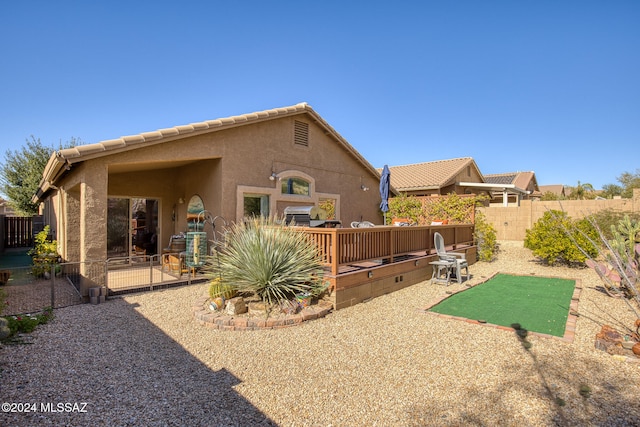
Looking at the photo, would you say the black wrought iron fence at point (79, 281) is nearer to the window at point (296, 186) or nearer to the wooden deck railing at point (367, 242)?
the wooden deck railing at point (367, 242)

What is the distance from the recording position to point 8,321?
5.60m

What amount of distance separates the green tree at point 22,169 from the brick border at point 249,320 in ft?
84.4

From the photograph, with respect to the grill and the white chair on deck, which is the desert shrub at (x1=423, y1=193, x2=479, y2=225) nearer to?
the white chair on deck

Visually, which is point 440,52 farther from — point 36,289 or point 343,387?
point 36,289

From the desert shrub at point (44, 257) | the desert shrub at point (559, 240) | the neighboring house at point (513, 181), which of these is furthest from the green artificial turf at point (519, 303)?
the neighboring house at point (513, 181)

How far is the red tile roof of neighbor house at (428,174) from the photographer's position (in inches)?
806

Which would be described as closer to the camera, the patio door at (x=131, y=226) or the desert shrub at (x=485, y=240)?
the patio door at (x=131, y=226)

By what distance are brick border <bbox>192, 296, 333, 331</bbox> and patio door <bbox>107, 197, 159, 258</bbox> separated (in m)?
7.24

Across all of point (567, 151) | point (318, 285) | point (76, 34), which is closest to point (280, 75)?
point (76, 34)

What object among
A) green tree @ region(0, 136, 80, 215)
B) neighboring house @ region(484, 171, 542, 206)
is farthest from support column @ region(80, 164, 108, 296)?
neighboring house @ region(484, 171, 542, 206)

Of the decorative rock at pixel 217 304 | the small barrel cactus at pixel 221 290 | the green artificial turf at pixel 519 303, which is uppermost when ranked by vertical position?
the small barrel cactus at pixel 221 290

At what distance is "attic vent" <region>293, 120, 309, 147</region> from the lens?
1215 cm

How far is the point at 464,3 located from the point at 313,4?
5200 millimetres

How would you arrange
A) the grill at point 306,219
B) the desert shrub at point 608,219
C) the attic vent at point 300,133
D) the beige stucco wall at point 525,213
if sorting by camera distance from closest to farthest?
the grill at point 306,219 → the attic vent at point 300,133 → the desert shrub at point 608,219 → the beige stucco wall at point 525,213
